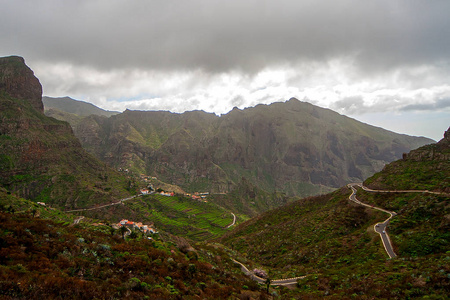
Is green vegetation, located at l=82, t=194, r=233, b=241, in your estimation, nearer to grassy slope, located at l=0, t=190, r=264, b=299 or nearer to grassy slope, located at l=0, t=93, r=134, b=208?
grassy slope, located at l=0, t=93, r=134, b=208

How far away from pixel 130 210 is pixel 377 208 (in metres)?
148

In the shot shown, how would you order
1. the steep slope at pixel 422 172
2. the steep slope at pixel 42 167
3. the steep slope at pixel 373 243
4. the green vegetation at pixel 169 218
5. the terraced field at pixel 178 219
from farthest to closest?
the terraced field at pixel 178 219 → the green vegetation at pixel 169 218 → the steep slope at pixel 42 167 → the steep slope at pixel 422 172 → the steep slope at pixel 373 243

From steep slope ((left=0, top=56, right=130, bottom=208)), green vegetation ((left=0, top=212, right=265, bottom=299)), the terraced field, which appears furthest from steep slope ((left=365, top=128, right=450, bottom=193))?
steep slope ((left=0, top=56, right=130, bottom=208))

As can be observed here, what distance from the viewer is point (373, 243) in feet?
138

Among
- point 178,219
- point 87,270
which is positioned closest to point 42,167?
point 178,219

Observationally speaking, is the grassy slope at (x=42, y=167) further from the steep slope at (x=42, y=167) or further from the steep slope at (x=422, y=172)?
the steep slope at (x=422, y=172)

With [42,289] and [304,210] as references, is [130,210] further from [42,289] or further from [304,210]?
[42,289]

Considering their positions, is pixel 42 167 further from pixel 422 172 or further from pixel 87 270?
pixel 422 172

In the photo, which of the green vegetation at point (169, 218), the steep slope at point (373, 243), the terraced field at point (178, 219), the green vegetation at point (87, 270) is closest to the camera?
the green vegetation at point (87, 270)

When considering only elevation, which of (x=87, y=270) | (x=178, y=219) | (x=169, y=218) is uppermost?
(x=87, y=270)

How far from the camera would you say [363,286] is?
2722 cm

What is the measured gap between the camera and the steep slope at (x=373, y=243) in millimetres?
26547

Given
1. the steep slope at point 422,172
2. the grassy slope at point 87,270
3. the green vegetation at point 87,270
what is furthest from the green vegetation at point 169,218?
the green vegetation at point 87,270

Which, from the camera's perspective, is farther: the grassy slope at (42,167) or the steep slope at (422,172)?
the grassy slope at (42,167)
